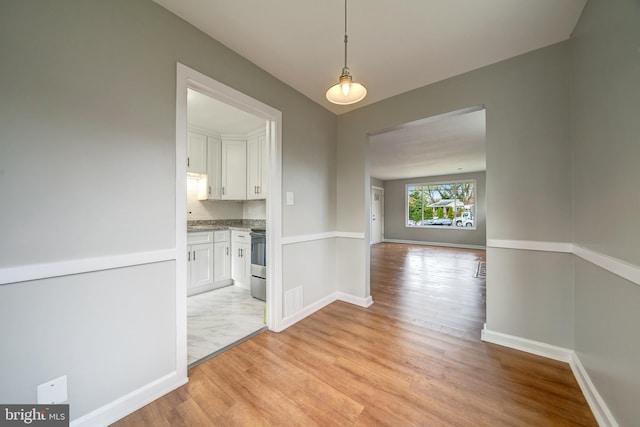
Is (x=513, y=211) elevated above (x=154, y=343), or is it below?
above

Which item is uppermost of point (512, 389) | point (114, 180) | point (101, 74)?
point (101, 74)

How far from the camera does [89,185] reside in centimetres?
121

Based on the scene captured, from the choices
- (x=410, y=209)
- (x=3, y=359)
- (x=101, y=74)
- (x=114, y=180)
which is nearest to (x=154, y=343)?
(x=3, y=359)

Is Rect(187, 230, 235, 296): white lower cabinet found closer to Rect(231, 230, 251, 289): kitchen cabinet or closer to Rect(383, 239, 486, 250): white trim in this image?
Rect(231, 230, 251, 289): kitchen cabinet

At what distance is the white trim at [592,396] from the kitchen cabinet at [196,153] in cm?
442

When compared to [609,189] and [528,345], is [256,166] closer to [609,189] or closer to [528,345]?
[609,189]

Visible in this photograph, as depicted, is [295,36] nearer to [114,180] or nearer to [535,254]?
[114,180]

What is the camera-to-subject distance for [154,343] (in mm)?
1444

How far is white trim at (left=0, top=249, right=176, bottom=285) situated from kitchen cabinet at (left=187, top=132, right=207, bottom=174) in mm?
2273

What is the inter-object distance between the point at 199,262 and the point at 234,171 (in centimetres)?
154

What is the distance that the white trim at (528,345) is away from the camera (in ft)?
5.77

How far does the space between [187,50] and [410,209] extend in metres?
8.40

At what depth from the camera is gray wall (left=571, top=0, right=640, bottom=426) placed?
103 centimetres

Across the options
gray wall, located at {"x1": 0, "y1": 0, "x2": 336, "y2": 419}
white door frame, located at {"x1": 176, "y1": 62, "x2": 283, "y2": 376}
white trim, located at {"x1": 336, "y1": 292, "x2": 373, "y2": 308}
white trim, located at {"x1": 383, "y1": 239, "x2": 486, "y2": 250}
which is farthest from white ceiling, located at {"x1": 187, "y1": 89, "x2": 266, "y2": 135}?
white trim, located at {"x1": 383, "y1": 239, "x2": 486, "y2": 250}
